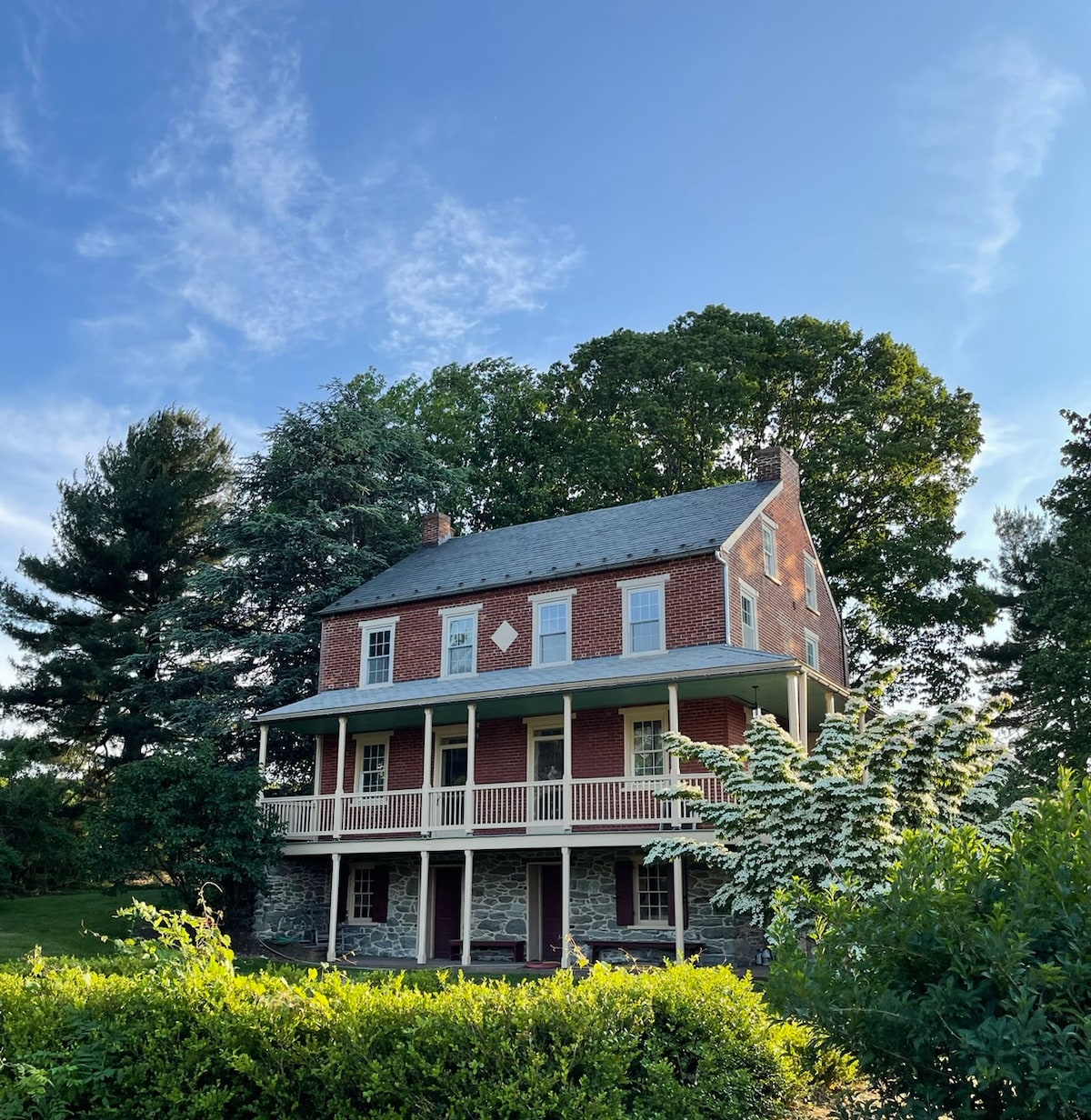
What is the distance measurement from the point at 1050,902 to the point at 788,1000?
4.17 feet

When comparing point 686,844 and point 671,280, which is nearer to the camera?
point 686,844

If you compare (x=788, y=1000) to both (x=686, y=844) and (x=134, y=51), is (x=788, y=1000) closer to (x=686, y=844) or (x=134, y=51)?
(x=686, y=844)

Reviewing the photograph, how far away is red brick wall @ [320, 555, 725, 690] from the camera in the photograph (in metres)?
21.0

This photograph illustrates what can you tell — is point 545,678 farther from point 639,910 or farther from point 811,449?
point 811,449

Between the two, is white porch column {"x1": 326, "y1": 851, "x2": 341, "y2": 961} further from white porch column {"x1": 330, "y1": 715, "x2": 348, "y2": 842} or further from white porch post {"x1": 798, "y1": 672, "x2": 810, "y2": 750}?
white porch post {"x1": 798, "y1": 672, "x2": 810, "y2": 750}

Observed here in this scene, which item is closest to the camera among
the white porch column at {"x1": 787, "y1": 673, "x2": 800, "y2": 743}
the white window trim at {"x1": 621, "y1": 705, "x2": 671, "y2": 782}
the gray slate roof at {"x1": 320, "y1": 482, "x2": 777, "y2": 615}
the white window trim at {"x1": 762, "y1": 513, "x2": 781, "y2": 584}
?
the white porch column at {"x1": 787, "y1": 673, "x2": 800, "y2": 743}

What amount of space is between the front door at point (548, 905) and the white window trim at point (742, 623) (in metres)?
5.86

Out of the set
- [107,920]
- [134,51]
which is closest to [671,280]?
[134,51]

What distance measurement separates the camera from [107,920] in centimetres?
2342

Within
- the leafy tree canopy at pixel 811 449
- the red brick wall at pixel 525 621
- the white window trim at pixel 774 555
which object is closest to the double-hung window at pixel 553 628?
the red brick wall at pixel 525 621

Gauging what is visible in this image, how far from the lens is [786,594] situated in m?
24.8

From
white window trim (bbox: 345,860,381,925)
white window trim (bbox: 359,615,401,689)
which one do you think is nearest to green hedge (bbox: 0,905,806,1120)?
white window trim (bbox: 345,860,381,925)

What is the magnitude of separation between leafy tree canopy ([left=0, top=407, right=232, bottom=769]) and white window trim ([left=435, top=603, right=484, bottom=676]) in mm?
11623

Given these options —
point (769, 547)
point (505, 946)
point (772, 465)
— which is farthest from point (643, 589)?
point (505, 946)
